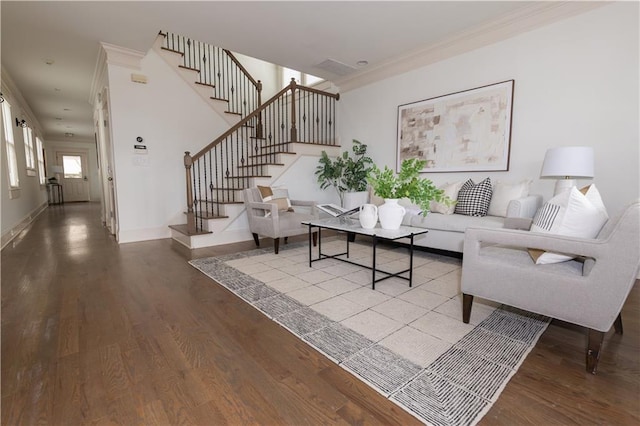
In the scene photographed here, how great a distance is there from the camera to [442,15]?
3.29 metres

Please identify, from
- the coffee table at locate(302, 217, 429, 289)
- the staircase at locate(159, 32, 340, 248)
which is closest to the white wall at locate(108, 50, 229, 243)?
the staircase at locate(159, 32, 340, 248)

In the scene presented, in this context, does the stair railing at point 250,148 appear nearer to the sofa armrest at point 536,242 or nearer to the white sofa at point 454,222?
the white sofa at point 454,222

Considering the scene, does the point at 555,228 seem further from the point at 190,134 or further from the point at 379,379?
the point at 190,134

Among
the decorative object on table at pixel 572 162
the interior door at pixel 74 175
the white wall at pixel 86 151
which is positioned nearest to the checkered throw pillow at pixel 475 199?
the decorative object on table at pixel 572 162

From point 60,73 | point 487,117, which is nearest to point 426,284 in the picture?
point 487,117

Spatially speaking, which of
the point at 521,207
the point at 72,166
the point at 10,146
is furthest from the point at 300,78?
the point at 72,166

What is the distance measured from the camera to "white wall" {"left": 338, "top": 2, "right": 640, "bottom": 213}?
2.76 m

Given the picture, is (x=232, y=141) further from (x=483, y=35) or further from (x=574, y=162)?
(x=574, y=162)

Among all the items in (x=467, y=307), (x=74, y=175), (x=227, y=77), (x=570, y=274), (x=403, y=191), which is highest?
(x=227, y=77)

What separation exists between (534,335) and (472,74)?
10.9ft

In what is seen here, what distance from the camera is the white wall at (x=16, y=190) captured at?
4.50 meters

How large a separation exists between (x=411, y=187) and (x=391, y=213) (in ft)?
0.97

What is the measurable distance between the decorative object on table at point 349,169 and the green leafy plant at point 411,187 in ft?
8.38

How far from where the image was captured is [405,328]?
1845mm
